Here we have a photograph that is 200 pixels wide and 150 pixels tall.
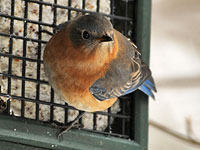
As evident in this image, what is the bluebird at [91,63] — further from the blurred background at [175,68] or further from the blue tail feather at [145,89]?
the blurred background at [175,68]

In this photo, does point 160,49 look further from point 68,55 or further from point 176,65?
point 68,55

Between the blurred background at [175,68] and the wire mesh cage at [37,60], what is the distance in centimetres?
175

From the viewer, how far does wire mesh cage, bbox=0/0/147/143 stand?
160 inches

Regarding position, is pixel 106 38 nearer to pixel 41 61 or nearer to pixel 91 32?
pixel 91 32

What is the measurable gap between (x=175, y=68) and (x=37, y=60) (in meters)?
2.82

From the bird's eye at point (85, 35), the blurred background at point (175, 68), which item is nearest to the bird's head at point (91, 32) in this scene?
the bird's eye at point (85, 35)

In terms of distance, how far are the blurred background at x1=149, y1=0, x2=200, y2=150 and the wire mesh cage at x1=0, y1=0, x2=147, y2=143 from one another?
68.7 inches

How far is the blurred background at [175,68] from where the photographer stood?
6.20 m

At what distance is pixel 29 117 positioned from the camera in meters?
4.23

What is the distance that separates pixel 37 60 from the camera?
4148 millimetres

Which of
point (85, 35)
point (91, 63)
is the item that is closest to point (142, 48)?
point (91, 63)

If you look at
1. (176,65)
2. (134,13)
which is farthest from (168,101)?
(134,13)

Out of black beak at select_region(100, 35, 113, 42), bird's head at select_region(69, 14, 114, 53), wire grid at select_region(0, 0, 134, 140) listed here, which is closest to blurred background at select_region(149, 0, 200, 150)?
wire grid at select_region(0, 0, 134, 140)

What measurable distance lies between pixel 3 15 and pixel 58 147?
3.22 ft
